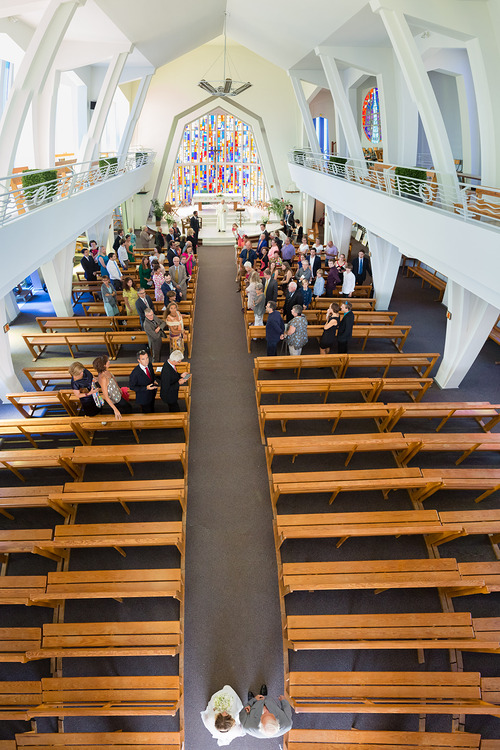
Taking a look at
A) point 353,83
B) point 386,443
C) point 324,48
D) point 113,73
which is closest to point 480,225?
point 386,443

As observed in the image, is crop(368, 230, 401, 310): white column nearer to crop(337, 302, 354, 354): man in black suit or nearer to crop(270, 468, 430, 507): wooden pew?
crop(337, 302, 354, 354): man in black suit

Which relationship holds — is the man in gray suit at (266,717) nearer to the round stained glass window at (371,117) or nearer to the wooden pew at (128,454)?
the wooden pew at (128,454)

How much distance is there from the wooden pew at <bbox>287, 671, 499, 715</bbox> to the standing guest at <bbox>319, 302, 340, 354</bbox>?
558cm

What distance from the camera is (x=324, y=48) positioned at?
39.0 feet

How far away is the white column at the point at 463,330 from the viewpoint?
763 centimetres

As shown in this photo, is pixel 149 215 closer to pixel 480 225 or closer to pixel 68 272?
pixel 68 272

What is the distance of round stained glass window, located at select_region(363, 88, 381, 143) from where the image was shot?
21.2 metres

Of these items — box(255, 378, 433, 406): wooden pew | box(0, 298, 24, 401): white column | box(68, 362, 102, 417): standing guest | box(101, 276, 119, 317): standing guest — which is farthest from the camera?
box(101, 276, 119, 317): standing guest

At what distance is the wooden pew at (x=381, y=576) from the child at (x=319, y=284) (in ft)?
24.7

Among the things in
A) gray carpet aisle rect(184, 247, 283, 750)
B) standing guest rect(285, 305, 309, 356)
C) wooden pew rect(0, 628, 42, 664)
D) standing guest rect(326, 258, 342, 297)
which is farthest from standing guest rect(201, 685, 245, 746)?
standing guest rect(326, 258, 342, 297)

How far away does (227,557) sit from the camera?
5.30 metres

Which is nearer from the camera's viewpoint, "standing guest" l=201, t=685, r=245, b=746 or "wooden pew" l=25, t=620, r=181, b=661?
"standing guest" l=201, t=685, r=245, b=746

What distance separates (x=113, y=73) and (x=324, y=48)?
598 cm

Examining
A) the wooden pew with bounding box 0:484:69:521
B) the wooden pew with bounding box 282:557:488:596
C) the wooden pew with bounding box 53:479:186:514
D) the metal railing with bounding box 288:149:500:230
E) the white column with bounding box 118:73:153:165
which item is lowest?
the wooden pew with bounding box 282:557:488:596
